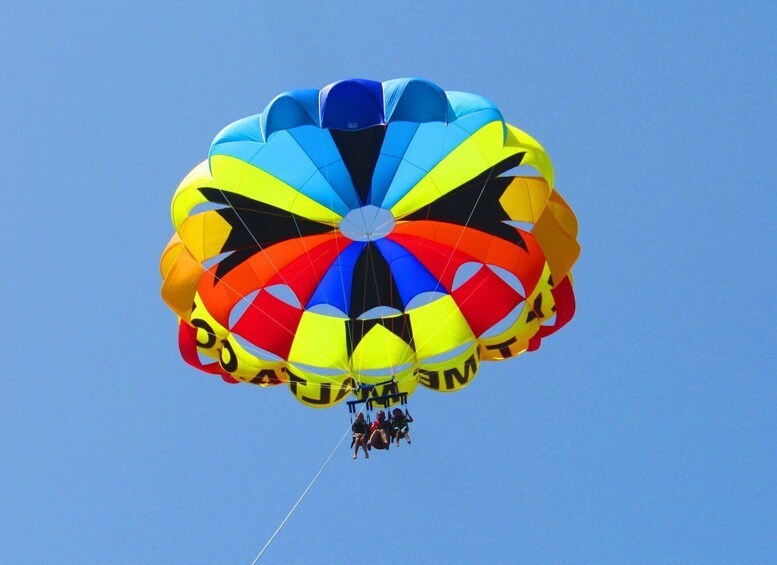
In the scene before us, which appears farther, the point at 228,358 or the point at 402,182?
the point at 228,358

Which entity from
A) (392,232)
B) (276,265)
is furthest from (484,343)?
(276,265)

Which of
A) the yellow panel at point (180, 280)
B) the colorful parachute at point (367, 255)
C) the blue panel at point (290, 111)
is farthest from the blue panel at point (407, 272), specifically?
the blue panel at point (290, 111)

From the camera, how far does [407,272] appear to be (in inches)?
817

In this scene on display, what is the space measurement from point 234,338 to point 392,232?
3.09m

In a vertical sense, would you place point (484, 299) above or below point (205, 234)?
below

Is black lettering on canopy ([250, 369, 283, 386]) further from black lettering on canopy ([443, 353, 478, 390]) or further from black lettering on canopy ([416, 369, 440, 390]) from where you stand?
black lettering on canopy ([443, 353, 478, 390])

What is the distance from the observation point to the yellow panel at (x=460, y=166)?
18.8 meters

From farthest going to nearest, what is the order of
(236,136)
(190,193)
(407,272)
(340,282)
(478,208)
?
(340,282), (407,272), (478,208), (190,193), (236,136)

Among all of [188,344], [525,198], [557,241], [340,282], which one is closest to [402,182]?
[525,198]

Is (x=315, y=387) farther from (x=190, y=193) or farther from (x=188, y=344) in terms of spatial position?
(x=190, y=193)

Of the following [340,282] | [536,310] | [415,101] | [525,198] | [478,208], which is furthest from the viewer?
[340,282]

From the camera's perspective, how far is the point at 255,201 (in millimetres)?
19703

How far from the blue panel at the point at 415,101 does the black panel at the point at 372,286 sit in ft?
10.7

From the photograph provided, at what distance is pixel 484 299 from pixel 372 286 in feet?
6.16
